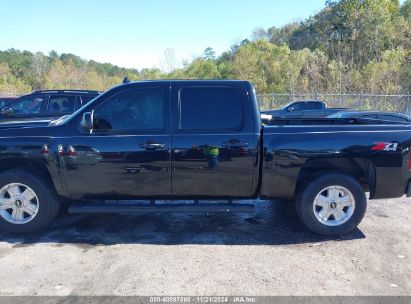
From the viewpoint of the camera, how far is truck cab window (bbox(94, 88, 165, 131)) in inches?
180

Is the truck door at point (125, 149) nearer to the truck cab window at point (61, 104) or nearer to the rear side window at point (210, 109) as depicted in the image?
the rear side window at point (210, 109)

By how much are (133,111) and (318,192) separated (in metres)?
2.49

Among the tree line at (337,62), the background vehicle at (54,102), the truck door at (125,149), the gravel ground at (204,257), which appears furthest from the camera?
the tree line at (337,62)

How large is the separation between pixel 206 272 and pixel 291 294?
0.87 metres

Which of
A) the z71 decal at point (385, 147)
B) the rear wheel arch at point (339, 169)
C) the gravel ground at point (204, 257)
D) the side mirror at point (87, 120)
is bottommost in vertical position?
the gravel ground at point (204, 257)

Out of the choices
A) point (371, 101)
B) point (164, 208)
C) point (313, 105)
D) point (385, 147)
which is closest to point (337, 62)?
point (371, 101)

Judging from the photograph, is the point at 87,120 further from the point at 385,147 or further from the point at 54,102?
the point at 54,102

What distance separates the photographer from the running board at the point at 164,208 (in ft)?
14.8

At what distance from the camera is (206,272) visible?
380cm

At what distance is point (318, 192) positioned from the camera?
4582mm

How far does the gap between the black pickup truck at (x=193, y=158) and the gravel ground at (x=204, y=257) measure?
0.39 m

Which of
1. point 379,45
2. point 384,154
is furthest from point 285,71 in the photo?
point 384,154

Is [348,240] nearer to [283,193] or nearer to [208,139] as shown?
[283,193]

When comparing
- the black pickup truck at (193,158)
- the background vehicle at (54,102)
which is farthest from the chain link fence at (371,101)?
the black pickup truck at (193,158)
